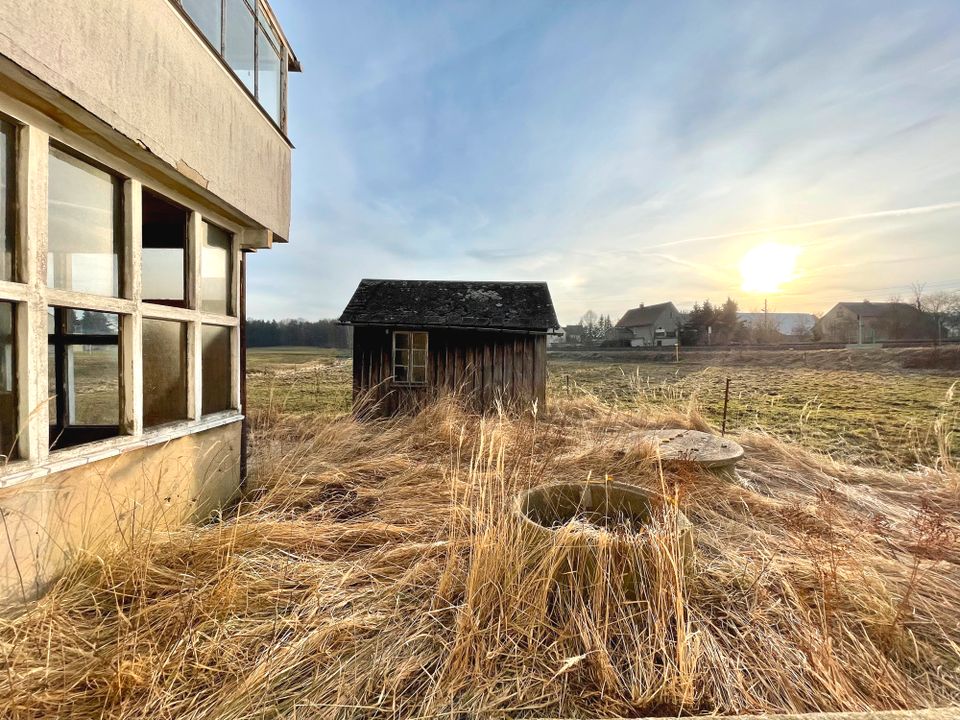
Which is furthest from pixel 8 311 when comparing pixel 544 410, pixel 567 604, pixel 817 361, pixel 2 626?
pixel 817 361

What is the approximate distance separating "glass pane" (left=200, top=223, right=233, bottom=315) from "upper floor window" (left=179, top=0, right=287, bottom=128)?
1.39 m

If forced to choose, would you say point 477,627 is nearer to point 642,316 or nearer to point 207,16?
point 207,16

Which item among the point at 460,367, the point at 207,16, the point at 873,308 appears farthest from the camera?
the point at 873,308

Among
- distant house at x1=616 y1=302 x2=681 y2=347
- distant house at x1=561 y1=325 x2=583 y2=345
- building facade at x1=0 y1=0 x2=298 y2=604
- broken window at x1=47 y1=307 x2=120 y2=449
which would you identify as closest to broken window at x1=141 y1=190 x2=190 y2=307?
building facade at x1=0 y1=0 x2=298 y2=604

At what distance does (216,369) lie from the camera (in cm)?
390

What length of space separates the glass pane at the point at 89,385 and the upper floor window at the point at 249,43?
2708mm

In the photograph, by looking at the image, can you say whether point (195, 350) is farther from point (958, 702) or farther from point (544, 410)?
point (544, 410)

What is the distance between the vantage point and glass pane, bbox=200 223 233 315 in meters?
3.61

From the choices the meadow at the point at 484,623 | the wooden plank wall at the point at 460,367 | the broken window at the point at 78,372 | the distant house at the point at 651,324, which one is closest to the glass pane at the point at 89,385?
the broken window at the point at 78,372

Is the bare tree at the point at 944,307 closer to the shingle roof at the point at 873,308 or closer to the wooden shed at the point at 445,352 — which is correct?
the shingle roof at the point at 873,308

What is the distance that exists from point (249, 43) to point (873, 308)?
2517 inches

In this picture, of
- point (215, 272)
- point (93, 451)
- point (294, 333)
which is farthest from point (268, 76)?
point (294, 333)

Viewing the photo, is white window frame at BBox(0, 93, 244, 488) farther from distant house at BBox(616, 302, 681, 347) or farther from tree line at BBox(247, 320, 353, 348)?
distant house at BBox(616, 302, 681, 347)

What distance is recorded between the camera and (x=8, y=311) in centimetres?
209
